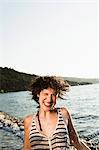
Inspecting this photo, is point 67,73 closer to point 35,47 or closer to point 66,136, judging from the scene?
point 35,47

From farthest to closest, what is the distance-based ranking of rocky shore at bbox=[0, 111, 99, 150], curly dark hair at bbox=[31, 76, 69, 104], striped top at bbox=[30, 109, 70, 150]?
rocky shore at bbox=[0, 111, 99, 150] < curly dark hair at bbox=[31, 76, 69, 104] < striped top at bbox=[30, 109, 70, 150]

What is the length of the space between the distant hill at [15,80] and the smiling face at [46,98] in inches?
17.4

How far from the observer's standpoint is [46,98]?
1672mm

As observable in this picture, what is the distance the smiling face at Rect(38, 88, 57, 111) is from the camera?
5.47ft

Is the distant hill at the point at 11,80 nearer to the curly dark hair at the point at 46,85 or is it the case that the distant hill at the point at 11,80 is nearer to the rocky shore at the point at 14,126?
the rocky shore at the point at 14,126

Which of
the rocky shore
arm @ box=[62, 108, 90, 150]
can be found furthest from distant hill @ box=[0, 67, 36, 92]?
arm @ box=[62, 108, 90, 150]

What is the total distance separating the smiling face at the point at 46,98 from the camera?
1.67 meters

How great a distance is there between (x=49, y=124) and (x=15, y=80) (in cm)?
68

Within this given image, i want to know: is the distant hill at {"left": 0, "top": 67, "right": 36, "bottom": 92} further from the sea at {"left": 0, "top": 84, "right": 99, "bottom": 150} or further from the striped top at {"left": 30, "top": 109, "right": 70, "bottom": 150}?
the striped top at {"left": 30, "top": 109, "right": 70, "bottom": 150}

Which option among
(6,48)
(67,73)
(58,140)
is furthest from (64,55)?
(58,140)

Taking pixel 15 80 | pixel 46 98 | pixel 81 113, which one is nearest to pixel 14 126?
pixel 15 80

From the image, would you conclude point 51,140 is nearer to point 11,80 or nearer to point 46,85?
point 46,85

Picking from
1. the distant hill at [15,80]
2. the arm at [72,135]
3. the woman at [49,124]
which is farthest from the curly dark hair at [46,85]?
the distant hill at [15,80]

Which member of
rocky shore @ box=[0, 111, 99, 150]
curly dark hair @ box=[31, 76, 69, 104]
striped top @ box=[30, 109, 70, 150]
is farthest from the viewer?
rocky shore @ box=[0, 111, 99, 150]
